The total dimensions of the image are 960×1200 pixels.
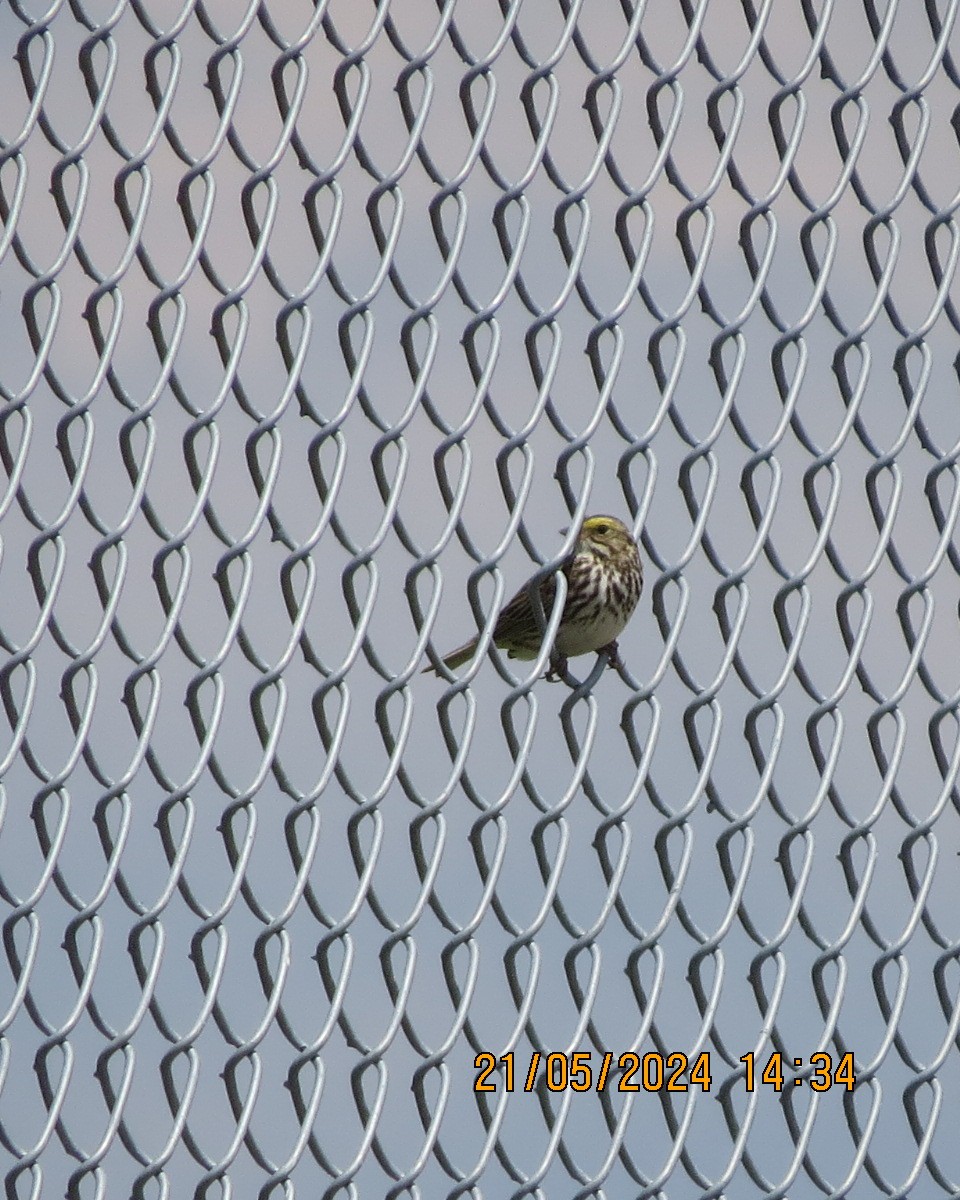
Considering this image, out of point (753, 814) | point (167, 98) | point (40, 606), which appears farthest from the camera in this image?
point (753, 814)

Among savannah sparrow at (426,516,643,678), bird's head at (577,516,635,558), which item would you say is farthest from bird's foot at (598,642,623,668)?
bird's head at (577,516,635,558)

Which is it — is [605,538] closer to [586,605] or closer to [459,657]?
[586,605]

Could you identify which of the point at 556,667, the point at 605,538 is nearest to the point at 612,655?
the point at 556,667

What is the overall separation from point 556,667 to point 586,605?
864 millimetres

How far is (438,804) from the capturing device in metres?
3.77

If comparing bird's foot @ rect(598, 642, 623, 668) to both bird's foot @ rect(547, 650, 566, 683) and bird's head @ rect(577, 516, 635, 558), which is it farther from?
bird's head @ rect(577, 516, 635, 558)

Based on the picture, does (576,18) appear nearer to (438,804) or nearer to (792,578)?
(792,578)

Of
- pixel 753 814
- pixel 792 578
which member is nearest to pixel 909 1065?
pixel 753 814

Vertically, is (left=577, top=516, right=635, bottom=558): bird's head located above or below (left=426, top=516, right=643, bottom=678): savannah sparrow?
above

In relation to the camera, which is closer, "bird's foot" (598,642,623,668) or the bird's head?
"bird's foot" (598,642,623,668)

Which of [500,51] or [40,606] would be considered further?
[500,51]

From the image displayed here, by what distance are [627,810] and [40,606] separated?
115 cm

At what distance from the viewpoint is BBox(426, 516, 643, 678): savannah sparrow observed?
4.33 m

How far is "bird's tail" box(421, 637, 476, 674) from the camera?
396 centimetres
